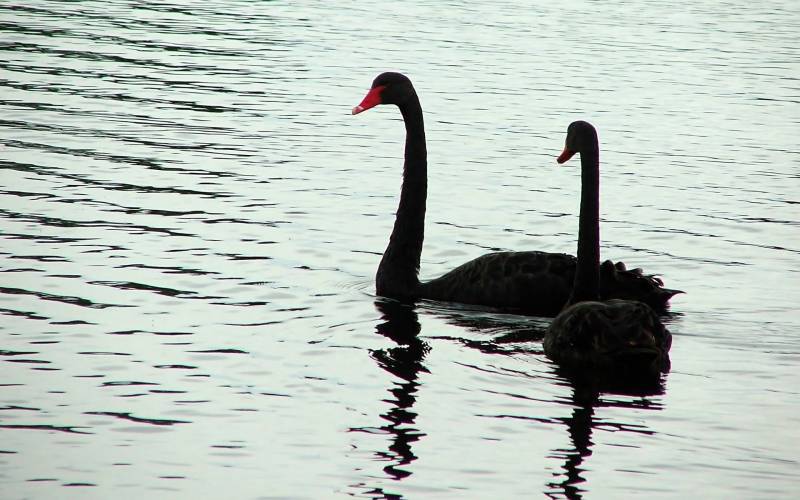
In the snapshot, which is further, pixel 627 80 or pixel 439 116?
pixel 627 80

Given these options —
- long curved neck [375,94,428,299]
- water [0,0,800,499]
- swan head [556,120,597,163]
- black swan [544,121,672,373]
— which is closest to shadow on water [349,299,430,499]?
water [0,0,800,499]

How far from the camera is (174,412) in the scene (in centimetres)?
708

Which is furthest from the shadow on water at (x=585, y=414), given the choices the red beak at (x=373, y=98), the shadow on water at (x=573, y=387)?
the red beak at (x=373, y=98)

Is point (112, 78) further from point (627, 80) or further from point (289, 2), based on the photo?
point (289, 2)

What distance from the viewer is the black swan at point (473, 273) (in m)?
9.21

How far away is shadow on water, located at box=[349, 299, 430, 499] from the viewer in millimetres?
6527

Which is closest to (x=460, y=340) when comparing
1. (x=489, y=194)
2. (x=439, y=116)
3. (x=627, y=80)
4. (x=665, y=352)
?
(x=665, y=352)

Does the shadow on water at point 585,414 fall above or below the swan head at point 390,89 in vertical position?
below

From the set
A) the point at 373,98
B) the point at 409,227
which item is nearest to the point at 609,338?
the point at 409,227

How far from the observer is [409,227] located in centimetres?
1023

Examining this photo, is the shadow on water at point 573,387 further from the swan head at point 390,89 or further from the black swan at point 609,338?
the swan head at point 390,89

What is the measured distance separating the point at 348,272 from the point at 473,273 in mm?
1489

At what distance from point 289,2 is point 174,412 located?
29.7m

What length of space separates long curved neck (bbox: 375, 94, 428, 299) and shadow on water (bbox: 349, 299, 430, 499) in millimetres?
Answer: 175
